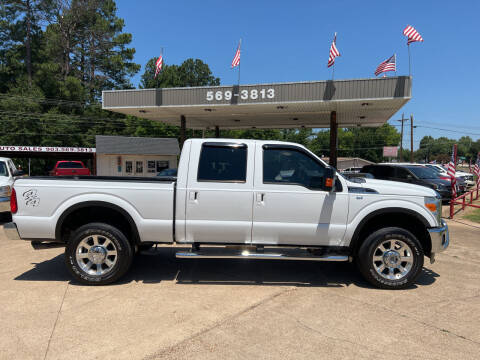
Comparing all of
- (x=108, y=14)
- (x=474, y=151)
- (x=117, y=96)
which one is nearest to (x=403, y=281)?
(x=117, y=96)

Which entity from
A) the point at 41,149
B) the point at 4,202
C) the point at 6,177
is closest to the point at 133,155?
the point at 41,149

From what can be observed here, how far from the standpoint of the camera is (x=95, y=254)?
173 inches

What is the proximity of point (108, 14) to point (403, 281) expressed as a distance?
56.5 metres

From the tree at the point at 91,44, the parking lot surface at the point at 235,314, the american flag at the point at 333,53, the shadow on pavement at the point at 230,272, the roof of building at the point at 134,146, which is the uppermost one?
the tree at the point at 91,44

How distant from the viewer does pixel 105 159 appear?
107 ft

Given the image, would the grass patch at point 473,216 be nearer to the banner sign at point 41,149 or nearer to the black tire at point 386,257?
the black tire at point 386,257

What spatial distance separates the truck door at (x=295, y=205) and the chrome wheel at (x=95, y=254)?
2.01m

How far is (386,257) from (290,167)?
1824 mm

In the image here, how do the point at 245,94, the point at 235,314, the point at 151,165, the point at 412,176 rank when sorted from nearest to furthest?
the point at 235,314, the point at 412,176, the point at 245,94, the point at 151,165

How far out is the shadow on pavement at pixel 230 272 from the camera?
4668 mm

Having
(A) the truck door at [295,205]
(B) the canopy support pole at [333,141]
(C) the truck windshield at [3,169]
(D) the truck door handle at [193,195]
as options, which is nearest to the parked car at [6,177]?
(C) the truck windshield at [3,169]

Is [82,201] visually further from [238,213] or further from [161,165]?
[161,165]

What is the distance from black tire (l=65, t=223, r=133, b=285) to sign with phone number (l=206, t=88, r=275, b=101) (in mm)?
11307

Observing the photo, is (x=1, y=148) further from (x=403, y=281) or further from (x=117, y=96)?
(x=403, y=281)
